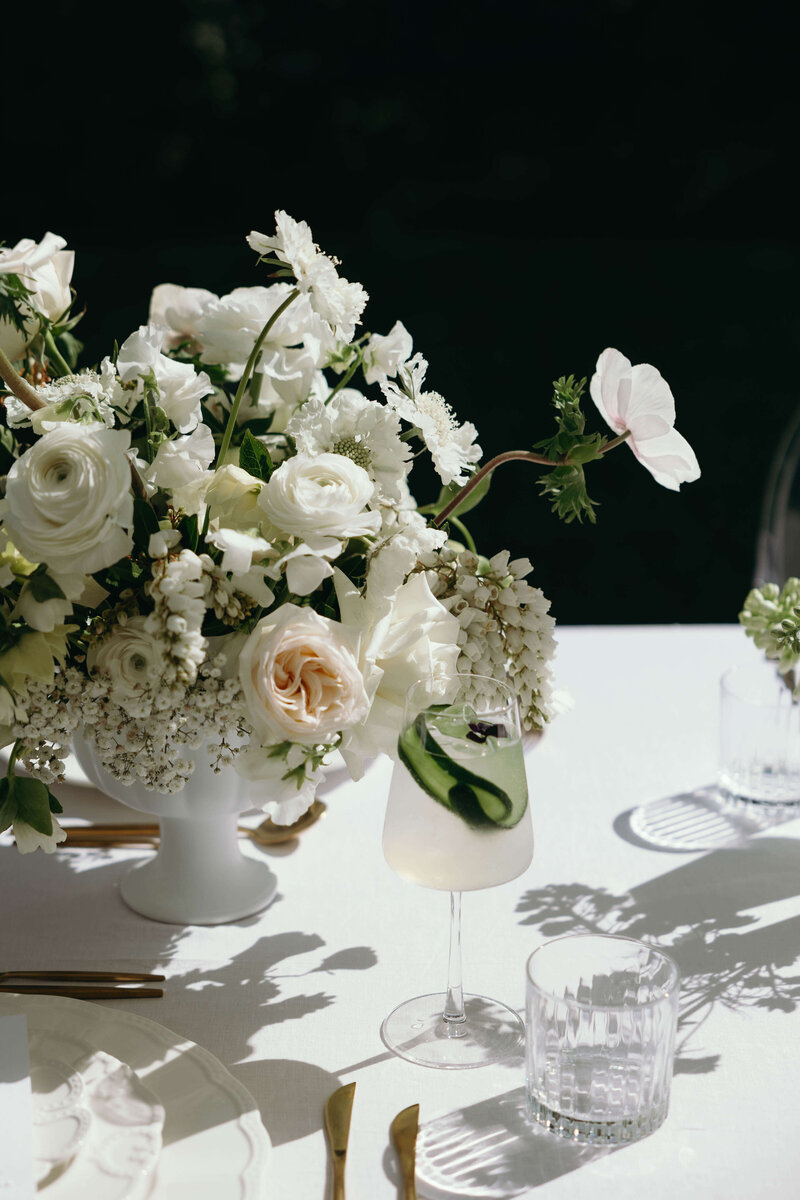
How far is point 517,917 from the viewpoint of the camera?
103cm

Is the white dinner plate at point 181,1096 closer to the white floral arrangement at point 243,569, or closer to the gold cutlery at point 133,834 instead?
the white floral arrangement at point 243,569

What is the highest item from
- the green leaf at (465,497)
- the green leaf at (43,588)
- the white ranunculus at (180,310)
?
the white ranunculus at (180,310)

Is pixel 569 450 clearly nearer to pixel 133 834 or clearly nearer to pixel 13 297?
pixel 13 297

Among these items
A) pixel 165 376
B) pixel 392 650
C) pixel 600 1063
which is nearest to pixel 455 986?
pixel 600 1063

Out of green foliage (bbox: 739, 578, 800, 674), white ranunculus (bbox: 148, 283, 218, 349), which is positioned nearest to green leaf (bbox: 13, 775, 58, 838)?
white ranunculus (bbox: 148, 283, 218, 349)

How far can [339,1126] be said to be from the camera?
0.76 meters

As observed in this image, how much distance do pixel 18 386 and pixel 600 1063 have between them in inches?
22.8

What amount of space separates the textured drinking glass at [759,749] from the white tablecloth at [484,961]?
0.15 ft

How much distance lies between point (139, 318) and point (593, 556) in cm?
156

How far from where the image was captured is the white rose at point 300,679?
0.79 m

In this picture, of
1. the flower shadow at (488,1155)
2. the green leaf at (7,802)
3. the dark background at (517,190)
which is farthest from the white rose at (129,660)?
the dark background at (517,190)

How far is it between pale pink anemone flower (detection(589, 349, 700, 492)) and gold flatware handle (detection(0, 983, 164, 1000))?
53 cm

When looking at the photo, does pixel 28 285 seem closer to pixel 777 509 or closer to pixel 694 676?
pixel 694 676

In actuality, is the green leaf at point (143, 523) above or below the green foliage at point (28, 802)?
above
